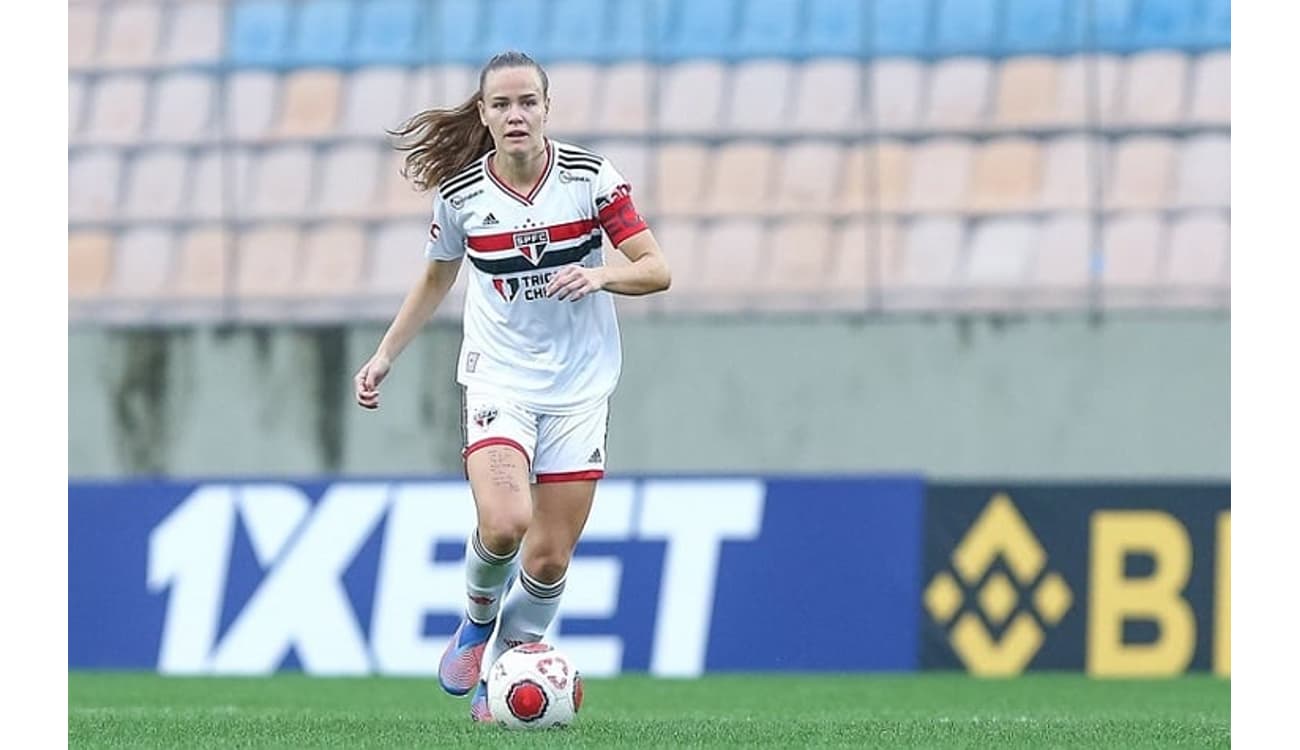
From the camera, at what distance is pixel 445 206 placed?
23.7 feet

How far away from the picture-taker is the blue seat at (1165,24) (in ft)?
47.2

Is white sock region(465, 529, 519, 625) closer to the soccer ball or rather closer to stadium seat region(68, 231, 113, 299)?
the soccer ball

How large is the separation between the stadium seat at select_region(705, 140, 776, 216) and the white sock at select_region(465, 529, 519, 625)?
7467 mm

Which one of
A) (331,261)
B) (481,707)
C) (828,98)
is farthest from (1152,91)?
(481,707)

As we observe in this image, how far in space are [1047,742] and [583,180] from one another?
2.00m

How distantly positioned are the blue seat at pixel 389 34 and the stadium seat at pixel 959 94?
9.73 feet

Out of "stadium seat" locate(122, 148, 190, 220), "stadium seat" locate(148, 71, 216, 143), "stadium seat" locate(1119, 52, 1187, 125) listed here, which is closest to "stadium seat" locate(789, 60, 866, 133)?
"stadium seat" locate(1119, 52, 1187, 125)

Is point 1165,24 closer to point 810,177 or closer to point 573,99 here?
point 810,177

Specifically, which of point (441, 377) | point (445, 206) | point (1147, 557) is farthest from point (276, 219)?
point (445, 206)

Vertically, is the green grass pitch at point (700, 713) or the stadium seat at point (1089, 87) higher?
the stadium seat at point (1089, 87)

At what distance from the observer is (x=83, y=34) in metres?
15.9

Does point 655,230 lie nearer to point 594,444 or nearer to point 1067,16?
point 1067,16

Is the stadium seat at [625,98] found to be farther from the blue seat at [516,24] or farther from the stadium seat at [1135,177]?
the stadium seat at [1135,177]

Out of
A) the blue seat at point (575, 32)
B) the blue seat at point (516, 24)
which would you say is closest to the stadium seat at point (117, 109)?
the blue seat at point (516, 24)
